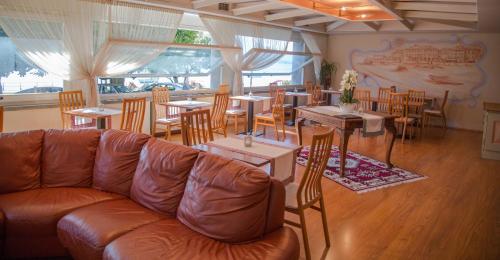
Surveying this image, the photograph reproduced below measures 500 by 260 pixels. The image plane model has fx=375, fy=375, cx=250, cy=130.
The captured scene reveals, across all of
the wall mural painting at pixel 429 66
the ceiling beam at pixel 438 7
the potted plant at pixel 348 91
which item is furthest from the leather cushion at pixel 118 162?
the wall mural painting at pixel 429 66

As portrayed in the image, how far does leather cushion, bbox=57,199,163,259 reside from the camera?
212cm

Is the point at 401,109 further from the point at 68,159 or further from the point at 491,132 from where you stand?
the point at 68,159

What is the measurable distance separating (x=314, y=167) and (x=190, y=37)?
5054 millimetres

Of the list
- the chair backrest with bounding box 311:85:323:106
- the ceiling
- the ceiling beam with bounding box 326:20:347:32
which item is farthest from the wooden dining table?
the ceiling beam with bounding box 326:20:347:32

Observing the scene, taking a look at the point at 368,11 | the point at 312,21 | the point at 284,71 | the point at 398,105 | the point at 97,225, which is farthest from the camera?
the point at 284,71

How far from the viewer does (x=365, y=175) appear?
468 cm

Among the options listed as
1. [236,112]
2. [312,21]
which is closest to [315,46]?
[312,21]

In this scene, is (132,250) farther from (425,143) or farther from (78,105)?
(425,143)

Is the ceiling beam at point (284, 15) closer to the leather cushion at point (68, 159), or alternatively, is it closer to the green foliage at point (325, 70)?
the green foliage at point (325, 70)

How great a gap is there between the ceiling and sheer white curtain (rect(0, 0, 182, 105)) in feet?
1.20

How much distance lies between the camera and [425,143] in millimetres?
6805

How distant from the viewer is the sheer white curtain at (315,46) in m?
→ 9.48

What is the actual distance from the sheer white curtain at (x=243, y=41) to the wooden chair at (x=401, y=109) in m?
2.86

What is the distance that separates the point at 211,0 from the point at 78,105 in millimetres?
2642
